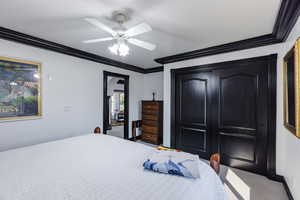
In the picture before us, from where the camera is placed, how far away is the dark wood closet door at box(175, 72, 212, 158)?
3088 mm

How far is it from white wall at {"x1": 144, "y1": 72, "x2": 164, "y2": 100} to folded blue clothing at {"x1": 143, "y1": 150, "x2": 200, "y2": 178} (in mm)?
3187

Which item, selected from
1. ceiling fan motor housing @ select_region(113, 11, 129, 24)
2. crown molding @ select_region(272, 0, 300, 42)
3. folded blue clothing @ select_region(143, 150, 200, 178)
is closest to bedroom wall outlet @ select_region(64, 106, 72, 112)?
ceiling fan motor housing @ select_region(113, 11, 129, 24)

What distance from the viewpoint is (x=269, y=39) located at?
2320 millimetres

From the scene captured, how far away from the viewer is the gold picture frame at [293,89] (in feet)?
4.82

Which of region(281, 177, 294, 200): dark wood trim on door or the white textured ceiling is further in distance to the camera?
region(281, 177, 294, 200): dark wood trim on door

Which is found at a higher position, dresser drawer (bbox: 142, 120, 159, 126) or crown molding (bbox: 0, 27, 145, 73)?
crown molding (bbox: 0, 27, 145, 73)

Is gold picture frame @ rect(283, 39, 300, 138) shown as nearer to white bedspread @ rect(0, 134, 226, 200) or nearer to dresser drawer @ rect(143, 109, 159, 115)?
white bedspread @ rect(0, 134, 226, 200)

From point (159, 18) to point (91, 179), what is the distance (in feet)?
6.45

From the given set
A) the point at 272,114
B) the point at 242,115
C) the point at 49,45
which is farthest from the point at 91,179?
the point at 272,114

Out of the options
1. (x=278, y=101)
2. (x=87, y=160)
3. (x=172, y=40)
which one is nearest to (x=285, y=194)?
(x=278, y=101)

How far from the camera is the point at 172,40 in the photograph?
2535 millimetres

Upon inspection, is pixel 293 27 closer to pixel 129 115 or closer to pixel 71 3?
pixel 71 3

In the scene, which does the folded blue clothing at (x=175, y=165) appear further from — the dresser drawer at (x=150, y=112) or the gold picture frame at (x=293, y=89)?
the dresser drawer at (x=150, y=112)

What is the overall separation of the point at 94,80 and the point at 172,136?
94.9 inches
